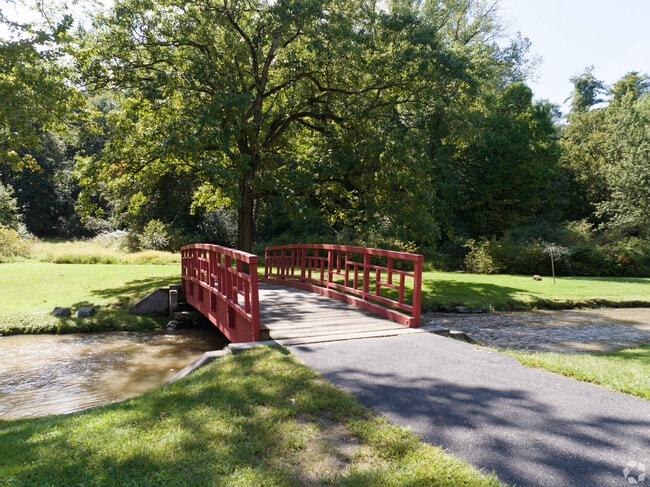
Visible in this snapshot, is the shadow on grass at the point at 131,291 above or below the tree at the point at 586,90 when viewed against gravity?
below

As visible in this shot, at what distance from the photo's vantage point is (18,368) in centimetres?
814

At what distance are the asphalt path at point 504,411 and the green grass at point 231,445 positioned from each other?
0.31 m

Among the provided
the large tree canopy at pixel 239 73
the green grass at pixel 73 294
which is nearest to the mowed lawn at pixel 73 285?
the green grass at pixel 73 294

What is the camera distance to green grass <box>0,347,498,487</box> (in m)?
2.88

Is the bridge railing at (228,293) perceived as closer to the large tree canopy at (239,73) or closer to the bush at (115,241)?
the large tree canopy at (239,73)

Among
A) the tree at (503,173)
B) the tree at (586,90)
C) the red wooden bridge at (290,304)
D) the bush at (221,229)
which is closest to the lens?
the red wooden bridge at (290,304)

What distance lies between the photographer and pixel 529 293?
1479cm

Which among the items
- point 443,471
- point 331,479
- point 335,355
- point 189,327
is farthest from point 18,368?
point 443,471

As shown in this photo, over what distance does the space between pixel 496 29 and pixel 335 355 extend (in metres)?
28.4

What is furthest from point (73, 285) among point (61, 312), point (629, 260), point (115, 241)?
point (629, 260)

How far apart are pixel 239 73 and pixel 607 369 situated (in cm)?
1272

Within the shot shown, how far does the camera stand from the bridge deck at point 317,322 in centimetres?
676

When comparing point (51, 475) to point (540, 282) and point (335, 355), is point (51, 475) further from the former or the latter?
point (540, 282)

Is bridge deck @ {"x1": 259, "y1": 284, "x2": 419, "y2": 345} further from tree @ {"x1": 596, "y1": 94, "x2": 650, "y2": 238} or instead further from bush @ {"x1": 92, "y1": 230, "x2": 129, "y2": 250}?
tree @ {"x1": 596, "y1": 94, "x2": 650, "y2": 238}
